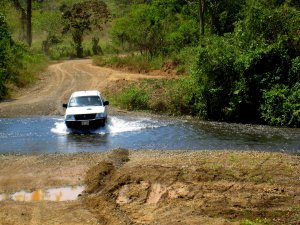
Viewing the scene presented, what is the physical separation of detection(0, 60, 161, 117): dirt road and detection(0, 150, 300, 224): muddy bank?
1233cm

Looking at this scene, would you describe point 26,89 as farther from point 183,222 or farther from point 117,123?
point 183,222

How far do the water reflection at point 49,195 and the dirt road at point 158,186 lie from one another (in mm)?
315

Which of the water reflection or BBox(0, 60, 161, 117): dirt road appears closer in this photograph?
the water reflection

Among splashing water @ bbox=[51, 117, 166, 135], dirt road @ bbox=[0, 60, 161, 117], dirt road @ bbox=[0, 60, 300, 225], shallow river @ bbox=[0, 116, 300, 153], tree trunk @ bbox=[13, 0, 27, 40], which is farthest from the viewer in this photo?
tree trunk @ bbox=[13, 0, 27, 40]

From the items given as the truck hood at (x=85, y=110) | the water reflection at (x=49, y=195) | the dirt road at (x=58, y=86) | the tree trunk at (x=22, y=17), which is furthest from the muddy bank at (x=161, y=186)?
the tree trunk at (x=22, y=17)

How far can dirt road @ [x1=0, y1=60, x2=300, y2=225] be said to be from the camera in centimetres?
1159

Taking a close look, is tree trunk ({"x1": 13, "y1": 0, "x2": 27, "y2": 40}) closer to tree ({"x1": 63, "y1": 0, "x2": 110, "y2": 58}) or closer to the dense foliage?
tree ({"x1": 63, "y1": 0, "x2": 110, "y2": 58})

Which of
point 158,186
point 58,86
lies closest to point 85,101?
point 158,186

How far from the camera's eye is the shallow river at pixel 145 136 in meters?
20.3

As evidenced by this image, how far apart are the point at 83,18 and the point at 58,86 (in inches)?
1104

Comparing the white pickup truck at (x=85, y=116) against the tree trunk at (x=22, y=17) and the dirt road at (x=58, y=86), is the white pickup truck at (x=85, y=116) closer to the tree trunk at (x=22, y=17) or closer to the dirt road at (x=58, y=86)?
the dirt road at (x=58, y=86)

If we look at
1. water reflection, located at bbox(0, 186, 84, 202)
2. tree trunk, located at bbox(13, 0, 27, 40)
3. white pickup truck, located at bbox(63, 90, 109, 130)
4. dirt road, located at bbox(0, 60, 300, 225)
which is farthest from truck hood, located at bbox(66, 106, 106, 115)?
tree trunk, located at bbox(13, 0, 27, 40)

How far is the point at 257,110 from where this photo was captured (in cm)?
2580

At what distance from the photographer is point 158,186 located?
13.6 m
